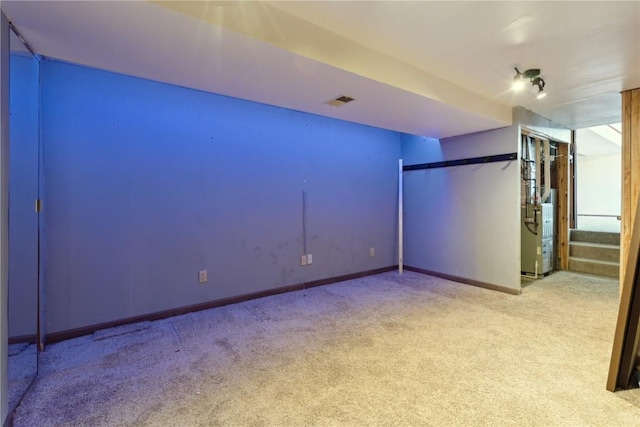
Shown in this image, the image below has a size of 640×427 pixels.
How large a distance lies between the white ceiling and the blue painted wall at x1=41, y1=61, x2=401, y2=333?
79cm

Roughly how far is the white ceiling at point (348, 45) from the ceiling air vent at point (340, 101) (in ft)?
0.30

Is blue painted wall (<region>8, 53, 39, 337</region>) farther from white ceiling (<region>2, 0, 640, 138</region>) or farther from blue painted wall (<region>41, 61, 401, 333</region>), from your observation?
white ceiling (<region>2, 0, 640, 138</region>)

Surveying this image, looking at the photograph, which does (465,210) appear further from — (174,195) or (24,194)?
(24,194)

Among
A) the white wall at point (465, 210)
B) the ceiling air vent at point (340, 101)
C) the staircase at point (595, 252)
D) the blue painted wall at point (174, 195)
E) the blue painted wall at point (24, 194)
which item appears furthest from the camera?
the staircase at point (595, 252)

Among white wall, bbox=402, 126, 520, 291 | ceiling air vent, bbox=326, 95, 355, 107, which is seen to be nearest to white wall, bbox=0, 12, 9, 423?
ceiling air vent, bbox=326, 95, 355, 107

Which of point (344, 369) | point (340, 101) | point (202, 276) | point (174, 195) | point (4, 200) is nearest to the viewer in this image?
point (4, 200)

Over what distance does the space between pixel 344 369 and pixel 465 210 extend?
3.02 metres

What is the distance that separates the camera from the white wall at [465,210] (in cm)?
375

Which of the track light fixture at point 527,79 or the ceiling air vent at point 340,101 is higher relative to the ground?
the track light fixture at point 527,79

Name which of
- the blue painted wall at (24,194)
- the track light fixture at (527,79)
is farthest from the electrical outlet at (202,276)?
the track light fixture at (527,79)

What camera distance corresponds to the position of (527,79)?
9.27 feet

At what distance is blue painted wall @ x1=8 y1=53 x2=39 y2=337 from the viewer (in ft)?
6.39

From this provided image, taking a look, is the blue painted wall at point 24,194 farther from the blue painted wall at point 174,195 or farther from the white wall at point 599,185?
the white wall at point 599,185

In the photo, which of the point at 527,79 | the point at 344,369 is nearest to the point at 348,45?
the point at 527,79
